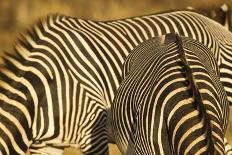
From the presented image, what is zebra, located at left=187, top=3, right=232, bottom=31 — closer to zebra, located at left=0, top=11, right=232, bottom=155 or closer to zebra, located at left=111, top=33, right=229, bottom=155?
zebra, located at left=0, top=11, right=232, bottom=155

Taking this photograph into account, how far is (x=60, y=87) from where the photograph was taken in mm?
5676

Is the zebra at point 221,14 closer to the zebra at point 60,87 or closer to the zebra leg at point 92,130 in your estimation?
the zebra at point 60,87

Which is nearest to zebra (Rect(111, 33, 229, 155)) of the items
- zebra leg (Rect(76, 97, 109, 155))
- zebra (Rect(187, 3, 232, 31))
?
zebra leg (Rect(76, 97, 109, 155))

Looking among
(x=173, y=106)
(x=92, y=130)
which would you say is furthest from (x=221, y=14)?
(x=173, y=106)

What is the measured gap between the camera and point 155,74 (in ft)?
14.1

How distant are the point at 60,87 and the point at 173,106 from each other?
214cm

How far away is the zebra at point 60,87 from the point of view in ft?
17.7

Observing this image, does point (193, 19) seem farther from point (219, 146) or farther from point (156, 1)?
point (156, 1)

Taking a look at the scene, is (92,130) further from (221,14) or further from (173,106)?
(221,14)

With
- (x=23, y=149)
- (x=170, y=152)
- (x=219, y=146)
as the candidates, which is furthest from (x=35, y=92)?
(x=219, y=146)

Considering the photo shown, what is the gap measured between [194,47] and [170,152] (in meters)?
1.45

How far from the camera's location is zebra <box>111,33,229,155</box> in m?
3.45

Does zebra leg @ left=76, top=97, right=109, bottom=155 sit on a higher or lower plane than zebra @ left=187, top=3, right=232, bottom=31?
lower

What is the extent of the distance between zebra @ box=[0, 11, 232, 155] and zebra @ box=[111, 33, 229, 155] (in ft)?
1.98
